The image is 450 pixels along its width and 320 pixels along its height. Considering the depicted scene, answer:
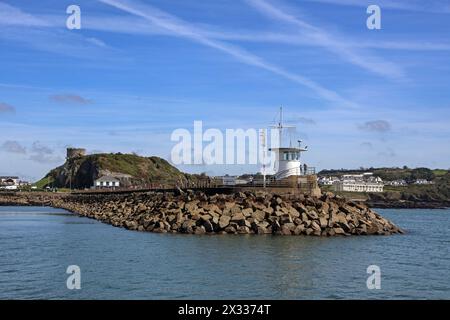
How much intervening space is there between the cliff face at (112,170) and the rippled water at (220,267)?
11828cm

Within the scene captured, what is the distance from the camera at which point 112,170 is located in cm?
16600

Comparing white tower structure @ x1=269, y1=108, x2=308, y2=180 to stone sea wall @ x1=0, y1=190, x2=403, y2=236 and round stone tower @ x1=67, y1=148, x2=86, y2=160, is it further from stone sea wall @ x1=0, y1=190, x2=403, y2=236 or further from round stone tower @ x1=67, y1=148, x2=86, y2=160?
round stone tower @ x1=67, y1=148, x2=86, y2=160

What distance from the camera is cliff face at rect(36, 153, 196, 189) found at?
545 ft

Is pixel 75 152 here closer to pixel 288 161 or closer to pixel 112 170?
pixel 112 170

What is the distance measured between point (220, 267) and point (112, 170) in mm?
140726

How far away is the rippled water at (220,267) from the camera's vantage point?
24223 millimetres

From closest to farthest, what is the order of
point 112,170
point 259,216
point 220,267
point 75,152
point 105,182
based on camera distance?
point 220,267 < point 259,216 < point 105,182 < point 112,170 < point 75,152

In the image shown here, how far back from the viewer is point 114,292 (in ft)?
78.1

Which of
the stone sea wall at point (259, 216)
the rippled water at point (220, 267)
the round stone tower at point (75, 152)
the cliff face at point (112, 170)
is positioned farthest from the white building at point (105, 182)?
the rippled water at point (220, 267)

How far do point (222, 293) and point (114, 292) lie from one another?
14.9ft

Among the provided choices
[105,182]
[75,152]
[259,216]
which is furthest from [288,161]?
[75,152]

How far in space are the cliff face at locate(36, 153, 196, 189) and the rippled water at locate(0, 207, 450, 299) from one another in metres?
118
